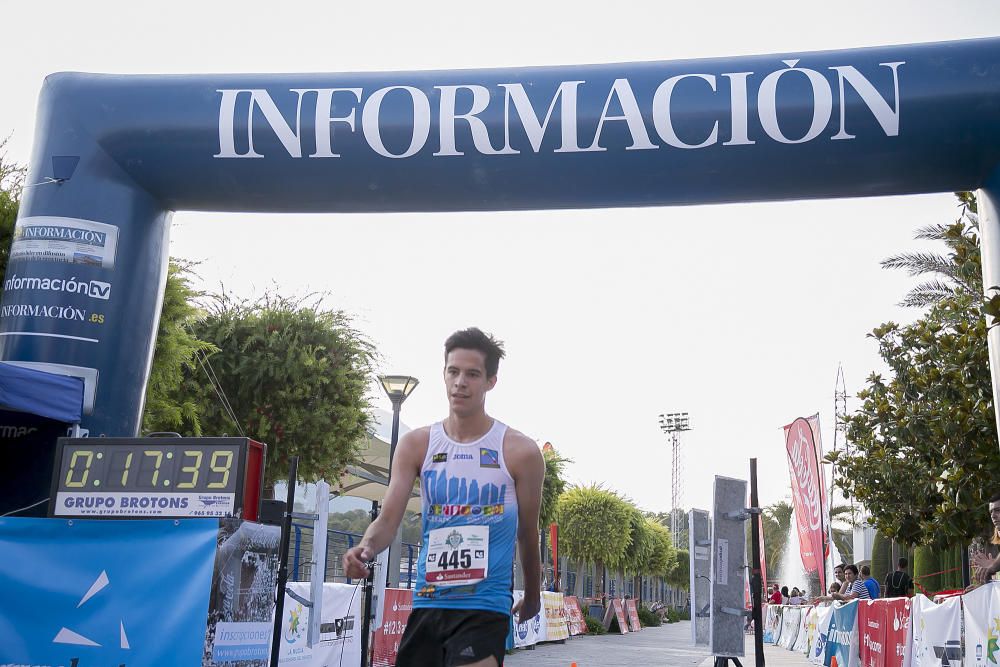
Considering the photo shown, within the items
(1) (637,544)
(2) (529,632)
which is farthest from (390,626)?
(1) (637,544)

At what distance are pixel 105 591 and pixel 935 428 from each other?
1105 cm

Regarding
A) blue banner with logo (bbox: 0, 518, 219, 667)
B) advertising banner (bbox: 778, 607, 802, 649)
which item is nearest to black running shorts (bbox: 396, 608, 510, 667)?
blue banner with logo (bbox: 0, 518, 219, 667)

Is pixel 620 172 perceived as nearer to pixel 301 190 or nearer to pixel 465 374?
pixel 301 190

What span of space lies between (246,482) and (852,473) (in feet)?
50.3

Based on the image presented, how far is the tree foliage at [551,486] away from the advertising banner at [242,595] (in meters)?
20.7

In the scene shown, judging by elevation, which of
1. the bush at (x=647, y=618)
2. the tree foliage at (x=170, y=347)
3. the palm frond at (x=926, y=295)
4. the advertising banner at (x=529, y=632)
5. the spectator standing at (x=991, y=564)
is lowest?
the bush at (x=647, y=618)

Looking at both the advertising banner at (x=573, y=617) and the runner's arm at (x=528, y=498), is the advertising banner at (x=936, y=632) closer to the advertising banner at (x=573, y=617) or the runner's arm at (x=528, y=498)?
the runner's arm at (x=528, y=498)

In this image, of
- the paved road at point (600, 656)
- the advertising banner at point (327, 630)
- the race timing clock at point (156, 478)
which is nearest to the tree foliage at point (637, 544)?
→ the paved road at point (600, 656)

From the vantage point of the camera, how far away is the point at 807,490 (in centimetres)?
1133

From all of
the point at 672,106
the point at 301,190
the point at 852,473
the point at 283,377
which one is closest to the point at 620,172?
the point at 672,106

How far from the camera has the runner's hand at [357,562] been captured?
3.54 m

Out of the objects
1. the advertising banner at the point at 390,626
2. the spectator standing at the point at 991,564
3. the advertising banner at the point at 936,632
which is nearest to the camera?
the spectator standing at the point at 991,564

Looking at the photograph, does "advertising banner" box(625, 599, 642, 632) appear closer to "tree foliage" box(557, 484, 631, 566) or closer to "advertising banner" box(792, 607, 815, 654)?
"tree foliage" box(557, 484, 631, 566)

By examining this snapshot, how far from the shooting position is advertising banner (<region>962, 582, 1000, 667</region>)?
24.6 feet
